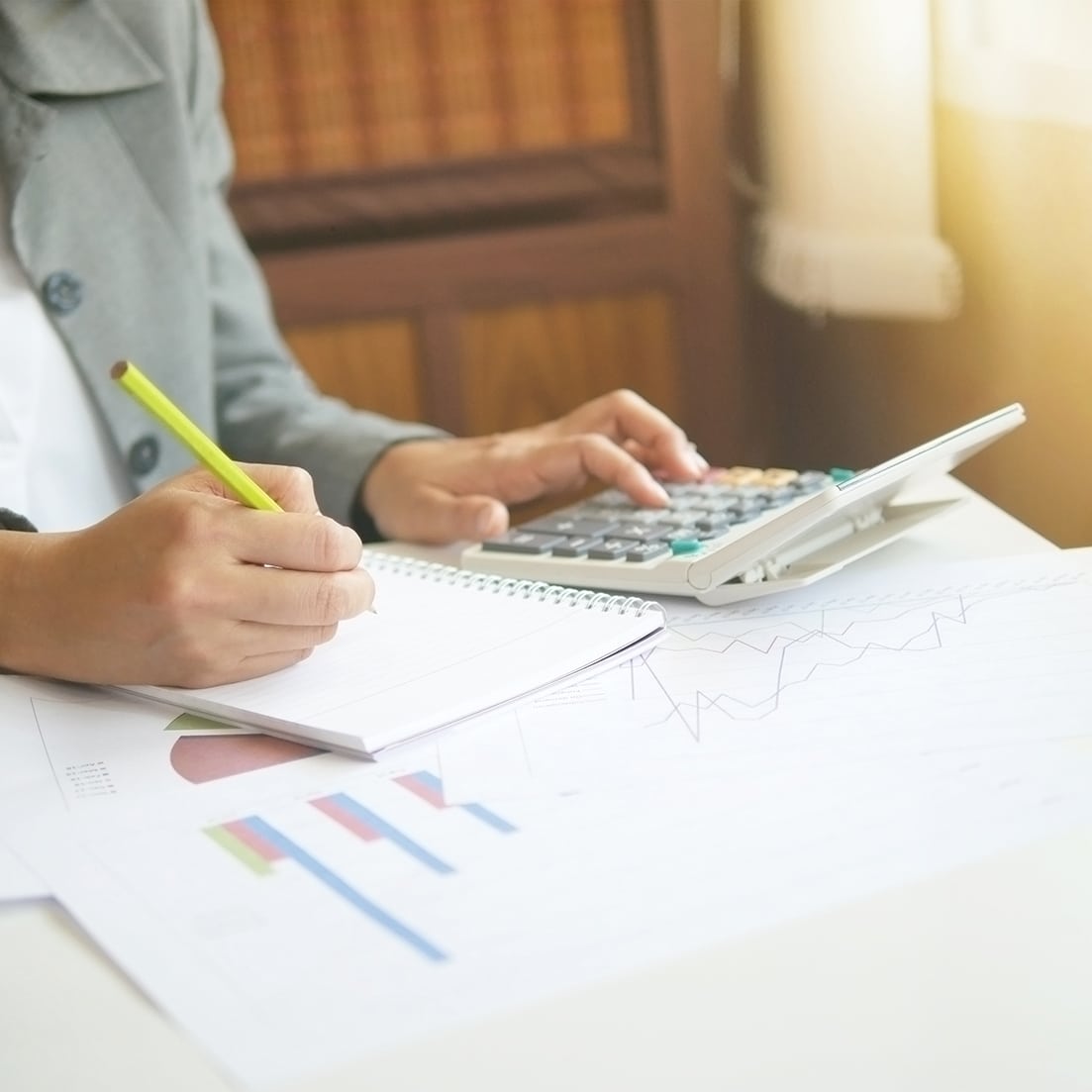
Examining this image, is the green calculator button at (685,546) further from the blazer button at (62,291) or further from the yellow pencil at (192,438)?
the blazer button at (62,291)

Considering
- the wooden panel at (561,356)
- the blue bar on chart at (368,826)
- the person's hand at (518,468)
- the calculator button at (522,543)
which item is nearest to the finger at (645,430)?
the person's hand at (518,468)

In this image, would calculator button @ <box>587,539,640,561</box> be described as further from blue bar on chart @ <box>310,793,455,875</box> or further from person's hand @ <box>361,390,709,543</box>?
blue bar on chart @ <box>310,793,455,875</box>

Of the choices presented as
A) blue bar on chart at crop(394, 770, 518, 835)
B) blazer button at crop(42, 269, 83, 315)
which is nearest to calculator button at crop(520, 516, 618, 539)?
blue bar on chart at crop(394, 770, 518, 835)

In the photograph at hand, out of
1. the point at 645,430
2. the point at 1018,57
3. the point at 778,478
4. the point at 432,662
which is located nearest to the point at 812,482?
the point at 778,478

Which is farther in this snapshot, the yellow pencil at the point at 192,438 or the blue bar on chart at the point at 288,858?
the yellow pencil at the point at 192,438

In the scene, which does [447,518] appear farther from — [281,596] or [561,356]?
[561,356]

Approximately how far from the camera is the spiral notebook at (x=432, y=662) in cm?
58

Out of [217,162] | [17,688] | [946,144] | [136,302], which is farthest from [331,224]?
[17,688]

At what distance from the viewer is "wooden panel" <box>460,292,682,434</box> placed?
5.70ft

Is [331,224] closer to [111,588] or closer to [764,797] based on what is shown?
[111,588]

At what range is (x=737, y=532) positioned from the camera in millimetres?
745

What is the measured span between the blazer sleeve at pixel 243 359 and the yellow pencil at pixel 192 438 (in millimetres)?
367

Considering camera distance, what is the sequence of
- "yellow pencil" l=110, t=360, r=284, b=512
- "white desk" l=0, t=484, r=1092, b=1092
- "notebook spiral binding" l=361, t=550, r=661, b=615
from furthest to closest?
"notebook spiral binding" l=361, t=550, r=661, b=615, "yellow pencil" l=110, t=360, r=284, b=512, "white desk" l=0, t=484, r=1092, b=1092

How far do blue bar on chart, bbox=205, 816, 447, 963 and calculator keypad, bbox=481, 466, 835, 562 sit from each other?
29 centimetres
